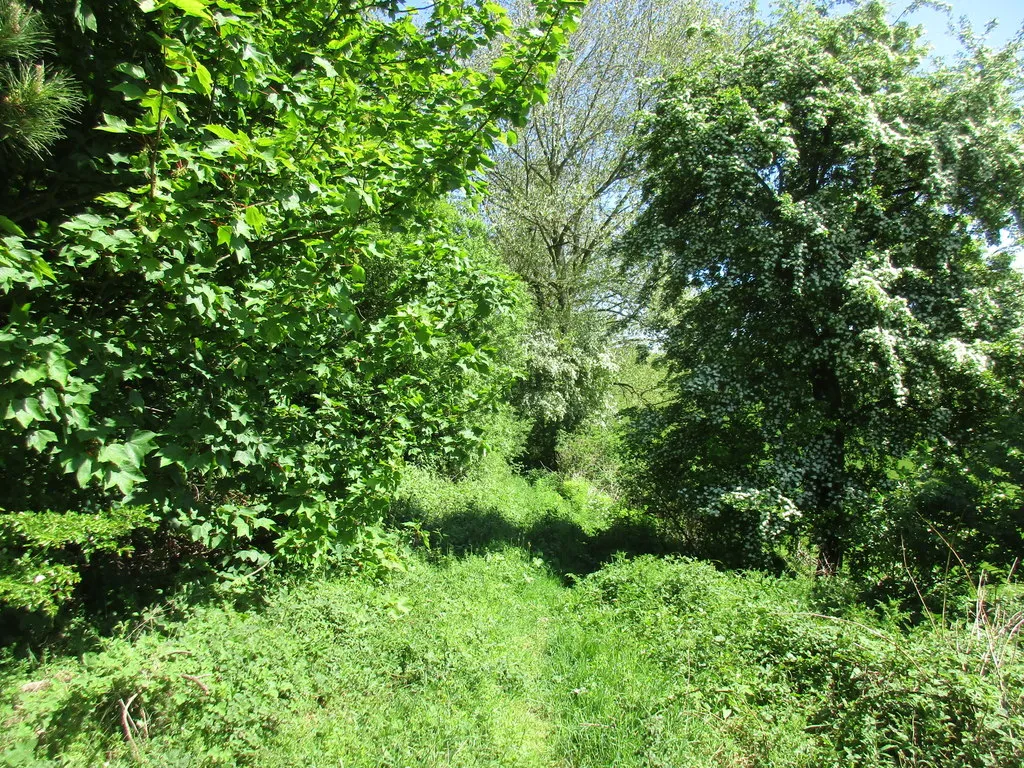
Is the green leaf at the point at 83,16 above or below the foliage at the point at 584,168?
below

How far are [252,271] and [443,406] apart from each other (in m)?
2.08

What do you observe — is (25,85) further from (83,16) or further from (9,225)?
(9,225)

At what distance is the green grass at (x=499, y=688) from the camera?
336 cm

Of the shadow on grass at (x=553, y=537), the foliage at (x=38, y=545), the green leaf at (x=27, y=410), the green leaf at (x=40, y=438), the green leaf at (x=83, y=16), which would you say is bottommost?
the shadow on grass at (x=553, y=537)

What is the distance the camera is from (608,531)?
11.4 metres

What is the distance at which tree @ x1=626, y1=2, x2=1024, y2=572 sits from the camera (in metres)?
8.66

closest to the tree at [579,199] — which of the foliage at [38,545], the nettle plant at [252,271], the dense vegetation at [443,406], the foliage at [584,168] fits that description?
the foliage at [584,168]

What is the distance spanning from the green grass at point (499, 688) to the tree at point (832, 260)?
3.45m

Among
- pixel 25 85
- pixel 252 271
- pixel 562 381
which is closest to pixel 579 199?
pixel 562 381

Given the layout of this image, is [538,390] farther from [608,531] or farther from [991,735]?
[991,735]

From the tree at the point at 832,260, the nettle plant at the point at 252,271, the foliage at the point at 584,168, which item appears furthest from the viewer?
the foliage at the point at 584,168

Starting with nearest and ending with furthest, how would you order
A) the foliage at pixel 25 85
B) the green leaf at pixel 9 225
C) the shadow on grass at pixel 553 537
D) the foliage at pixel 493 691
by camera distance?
the foliage at pixel 25 85, the green leaf at pixel 9 225, the foliage at pixel 493 691, the shadow on grass at pixel 553 537

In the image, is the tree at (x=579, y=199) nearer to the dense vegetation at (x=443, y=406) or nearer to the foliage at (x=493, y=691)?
the dense vegetation at (x=443, y=406)

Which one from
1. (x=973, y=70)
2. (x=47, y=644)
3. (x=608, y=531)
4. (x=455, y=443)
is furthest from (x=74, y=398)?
(x=973, y=70)
